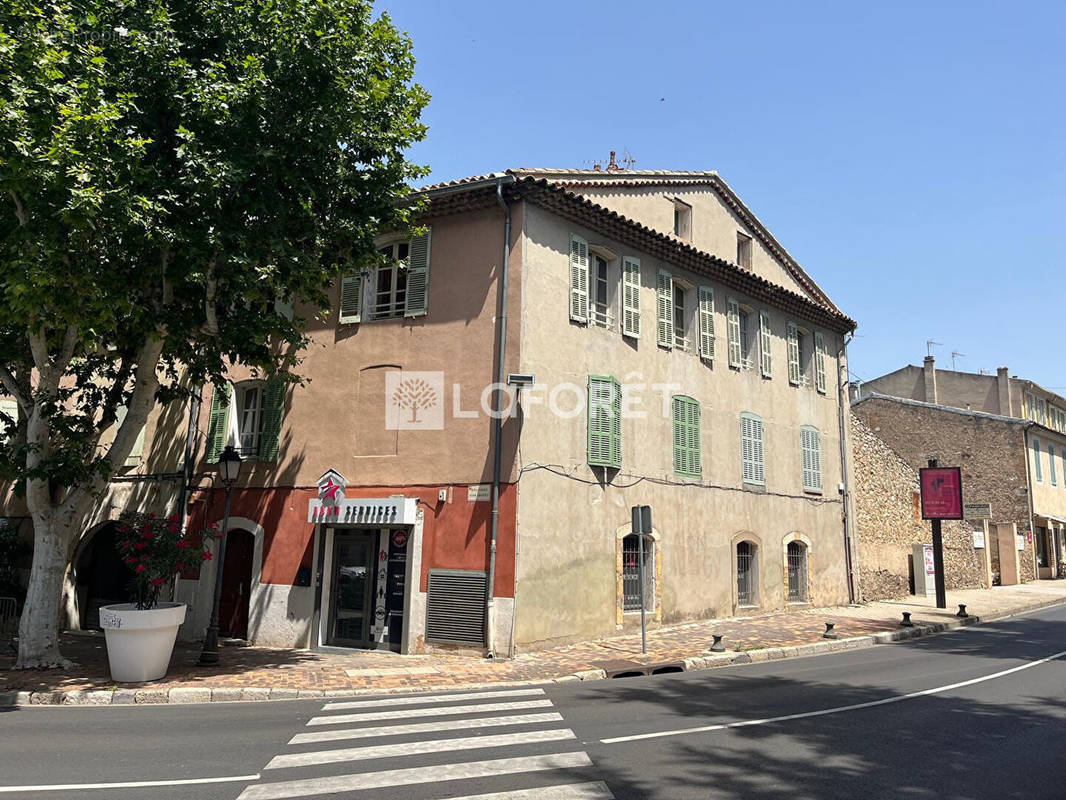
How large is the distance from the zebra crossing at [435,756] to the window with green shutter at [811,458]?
45.9 ft

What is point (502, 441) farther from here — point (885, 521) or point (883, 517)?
point (885, 521)

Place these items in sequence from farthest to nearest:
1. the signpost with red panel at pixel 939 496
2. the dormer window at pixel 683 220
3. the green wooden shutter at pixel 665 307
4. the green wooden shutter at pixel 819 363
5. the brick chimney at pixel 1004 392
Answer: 1. the brick chimney at pixel 1004 392
2. the green wooden shutter at pixel 819 363
3. the signpost with red panel at pixel 939 496
4. the dormer window at pixel 683 220
5. the green wooden shutter at pixel 665 307

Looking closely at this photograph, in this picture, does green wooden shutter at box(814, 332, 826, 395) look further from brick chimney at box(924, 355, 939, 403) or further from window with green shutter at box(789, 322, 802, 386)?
brick chimney at box(924, 355, 939, 403)

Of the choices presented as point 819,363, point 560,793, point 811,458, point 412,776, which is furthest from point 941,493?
point 412,776

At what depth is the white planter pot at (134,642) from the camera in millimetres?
10438

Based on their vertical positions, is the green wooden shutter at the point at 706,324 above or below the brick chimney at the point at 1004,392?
below

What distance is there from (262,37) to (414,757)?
1000 cm

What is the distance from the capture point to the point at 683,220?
1848cm

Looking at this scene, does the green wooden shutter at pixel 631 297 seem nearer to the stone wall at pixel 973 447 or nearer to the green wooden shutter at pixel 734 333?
the green wooden shutter at pixel 734 333

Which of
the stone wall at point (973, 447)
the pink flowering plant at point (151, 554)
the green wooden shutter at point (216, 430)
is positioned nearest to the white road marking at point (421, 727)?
the pink flowering plant at point (151, 554)

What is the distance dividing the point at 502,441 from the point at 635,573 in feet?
14.7

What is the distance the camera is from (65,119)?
931 cm

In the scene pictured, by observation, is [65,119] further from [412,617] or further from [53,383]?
[412,617]

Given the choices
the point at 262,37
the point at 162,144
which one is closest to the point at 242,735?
the point at 162,144
